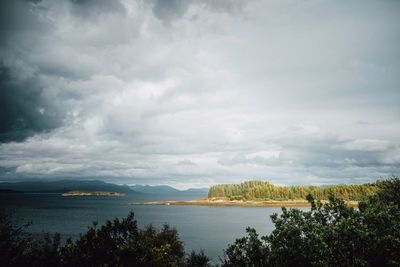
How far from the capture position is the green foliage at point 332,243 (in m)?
11.5

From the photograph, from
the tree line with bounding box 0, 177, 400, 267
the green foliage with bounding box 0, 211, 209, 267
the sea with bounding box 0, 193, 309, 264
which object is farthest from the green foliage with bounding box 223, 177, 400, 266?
the sea with bounding box 0, 193, 309, 264

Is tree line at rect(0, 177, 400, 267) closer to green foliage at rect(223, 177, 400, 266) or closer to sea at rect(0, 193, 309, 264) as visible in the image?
green foliage at rect(223, 177, 400, 266)

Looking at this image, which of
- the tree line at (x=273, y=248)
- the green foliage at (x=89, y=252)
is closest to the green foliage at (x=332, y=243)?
the tree line at (x=273, y=248)

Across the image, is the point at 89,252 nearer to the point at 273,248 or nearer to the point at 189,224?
the point at 273,248

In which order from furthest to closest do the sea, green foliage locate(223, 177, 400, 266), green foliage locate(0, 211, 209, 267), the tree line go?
the sea, green foliage locate(223, 177, 400, 266), the tree line, green foliage locate(0, 211, 209, 267)

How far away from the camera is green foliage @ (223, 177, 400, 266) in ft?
37.6

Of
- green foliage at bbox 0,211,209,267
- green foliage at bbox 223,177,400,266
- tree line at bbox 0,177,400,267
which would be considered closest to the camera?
green foliage at bbox 0,211,209,267

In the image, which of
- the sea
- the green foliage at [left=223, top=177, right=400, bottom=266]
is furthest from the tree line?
the sea

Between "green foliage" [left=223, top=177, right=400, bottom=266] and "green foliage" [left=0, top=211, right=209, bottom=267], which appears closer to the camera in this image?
"green foliage" [left=0, top=211, right=209, bottom=267]

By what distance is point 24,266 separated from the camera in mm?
9297

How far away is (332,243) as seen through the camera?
1227cm

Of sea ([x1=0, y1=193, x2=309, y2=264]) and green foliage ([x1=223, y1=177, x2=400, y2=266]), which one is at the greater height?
green foliage ([x1=223, y1=177, x2=400, y2=266])

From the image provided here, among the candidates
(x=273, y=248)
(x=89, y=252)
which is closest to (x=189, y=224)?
(x=273, y=248)

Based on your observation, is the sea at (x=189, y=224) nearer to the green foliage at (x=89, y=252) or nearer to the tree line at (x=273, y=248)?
the green foliage at (x=89, y=252)
